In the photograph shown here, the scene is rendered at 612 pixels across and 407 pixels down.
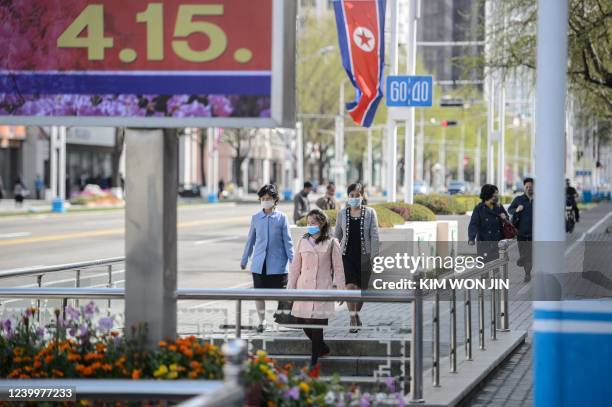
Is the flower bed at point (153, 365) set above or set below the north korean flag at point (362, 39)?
below

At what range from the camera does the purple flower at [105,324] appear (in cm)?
819

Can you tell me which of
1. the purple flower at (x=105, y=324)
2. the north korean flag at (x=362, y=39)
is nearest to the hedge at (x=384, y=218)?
the north korean flag at (x=362, y=39)

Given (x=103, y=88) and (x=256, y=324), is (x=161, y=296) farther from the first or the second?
(x=256, y=324)

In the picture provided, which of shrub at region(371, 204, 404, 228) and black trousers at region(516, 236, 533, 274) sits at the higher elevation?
shrub at region(371, 204, 404, 228)

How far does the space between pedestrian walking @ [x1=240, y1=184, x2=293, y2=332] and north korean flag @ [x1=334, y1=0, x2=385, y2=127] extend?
771 cm

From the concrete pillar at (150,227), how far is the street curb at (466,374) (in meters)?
3.30

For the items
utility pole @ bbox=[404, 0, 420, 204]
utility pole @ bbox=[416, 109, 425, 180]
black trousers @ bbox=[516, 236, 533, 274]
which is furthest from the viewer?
utility pole @ bbox=[416, 109, 425, 180]

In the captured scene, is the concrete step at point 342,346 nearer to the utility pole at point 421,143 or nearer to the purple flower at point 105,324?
the purple flower at point 105,324

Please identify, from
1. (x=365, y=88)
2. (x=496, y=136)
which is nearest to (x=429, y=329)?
(x=365, y=88)

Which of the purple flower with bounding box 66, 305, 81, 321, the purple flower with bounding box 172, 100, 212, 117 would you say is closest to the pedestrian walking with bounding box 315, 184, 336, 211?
the purple flower with bounding box 66, 305, 81, 321

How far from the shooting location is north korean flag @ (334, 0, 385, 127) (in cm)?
2255

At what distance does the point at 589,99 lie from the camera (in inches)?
1288

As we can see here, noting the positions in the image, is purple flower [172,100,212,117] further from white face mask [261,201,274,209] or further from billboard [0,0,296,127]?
white face mask [261,201,274,209]

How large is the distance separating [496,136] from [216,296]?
44226 mm
